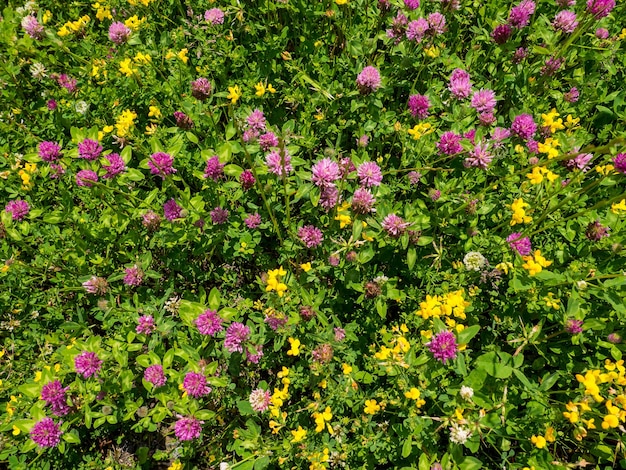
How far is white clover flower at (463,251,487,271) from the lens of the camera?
7.50ft

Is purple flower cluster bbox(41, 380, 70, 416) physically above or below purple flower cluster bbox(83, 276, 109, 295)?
below

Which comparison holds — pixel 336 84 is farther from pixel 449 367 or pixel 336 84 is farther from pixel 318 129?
pixel 449 367

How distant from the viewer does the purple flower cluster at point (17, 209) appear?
9.19 ft

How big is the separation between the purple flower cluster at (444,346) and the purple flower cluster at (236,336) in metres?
1.05


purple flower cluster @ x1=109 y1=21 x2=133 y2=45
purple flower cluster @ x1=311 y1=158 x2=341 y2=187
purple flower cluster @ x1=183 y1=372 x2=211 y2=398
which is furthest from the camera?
purple flower cluster @ x1=109 y1=21 x2=133 y2=45

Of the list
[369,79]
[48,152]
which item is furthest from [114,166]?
[369,79]

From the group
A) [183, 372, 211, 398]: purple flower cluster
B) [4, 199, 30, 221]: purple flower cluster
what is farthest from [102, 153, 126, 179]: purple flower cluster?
[183, 372, 211, 398]: purple flower cluster

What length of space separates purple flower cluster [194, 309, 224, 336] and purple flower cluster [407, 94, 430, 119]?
72.0 inches

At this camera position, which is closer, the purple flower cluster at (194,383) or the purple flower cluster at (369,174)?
the purple flower cluster at (194,383)

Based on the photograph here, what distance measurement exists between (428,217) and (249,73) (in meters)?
1.69

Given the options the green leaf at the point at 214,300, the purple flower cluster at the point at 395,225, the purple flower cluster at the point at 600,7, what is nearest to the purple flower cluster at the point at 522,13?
the purple flower cluster at the point at 600,7

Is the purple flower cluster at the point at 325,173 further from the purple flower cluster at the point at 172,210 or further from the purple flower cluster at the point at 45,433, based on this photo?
the purple flower cluster at the point at 45,433

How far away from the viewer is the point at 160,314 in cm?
251

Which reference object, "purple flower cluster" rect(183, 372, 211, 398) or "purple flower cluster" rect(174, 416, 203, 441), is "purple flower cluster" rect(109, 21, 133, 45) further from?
"purple flower cluster" rect(174, 416, 203, 441)
